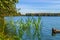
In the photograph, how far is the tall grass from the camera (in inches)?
421

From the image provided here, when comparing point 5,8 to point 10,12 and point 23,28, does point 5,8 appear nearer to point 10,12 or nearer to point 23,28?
point 10,12

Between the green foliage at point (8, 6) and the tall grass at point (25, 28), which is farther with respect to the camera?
the green foliage at point (8, 6)

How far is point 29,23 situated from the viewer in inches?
416

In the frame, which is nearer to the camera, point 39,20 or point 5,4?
point 39,20

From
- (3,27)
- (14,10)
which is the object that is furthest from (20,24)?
(14,10)

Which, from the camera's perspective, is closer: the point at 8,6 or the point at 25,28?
the point at 25,28

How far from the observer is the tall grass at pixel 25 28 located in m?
10.7

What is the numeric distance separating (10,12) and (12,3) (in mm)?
716

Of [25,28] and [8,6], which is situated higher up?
[8,6]

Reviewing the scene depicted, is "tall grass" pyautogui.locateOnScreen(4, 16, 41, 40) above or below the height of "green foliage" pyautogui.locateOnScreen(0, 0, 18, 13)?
below

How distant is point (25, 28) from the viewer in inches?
424

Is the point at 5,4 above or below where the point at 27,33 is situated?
above

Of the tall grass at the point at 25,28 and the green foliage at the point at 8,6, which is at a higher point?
the green foliage at the point at 8,6

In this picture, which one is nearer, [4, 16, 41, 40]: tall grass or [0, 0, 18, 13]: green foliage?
[4, 16, 41, 40]: tall grass
